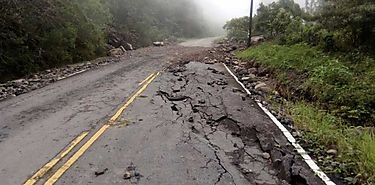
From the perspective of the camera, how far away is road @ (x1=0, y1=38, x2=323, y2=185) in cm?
511

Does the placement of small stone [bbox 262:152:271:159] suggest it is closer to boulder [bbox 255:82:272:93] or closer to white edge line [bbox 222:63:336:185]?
white edge line [bbox 222:63:336:185]

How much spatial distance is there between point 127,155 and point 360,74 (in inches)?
297

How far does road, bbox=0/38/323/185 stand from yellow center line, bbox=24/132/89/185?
0.04 ft

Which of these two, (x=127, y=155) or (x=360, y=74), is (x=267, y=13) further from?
(x=127, y=155)

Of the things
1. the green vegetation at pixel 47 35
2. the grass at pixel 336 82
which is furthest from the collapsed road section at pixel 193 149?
the green vegetation at pixel 47 35

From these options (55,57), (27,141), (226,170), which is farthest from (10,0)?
(226,170)

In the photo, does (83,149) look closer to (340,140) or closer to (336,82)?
(340,140)

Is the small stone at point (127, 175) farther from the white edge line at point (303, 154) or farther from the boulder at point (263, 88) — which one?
the boulder at point (263, 88)

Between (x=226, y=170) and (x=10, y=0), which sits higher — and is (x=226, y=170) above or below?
→ below

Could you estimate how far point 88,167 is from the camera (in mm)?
5312

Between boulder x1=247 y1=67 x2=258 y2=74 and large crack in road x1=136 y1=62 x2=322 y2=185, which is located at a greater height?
large crack in road x1=136 y1=62 x2=322 y2=185

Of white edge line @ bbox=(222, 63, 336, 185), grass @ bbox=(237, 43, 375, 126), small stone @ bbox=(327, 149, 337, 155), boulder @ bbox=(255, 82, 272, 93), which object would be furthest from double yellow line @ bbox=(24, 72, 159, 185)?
boulder @ bbox=(255, 82, 272, 93)

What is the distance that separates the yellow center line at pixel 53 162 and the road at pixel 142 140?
0.01 m

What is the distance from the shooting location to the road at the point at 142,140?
5109 mm
